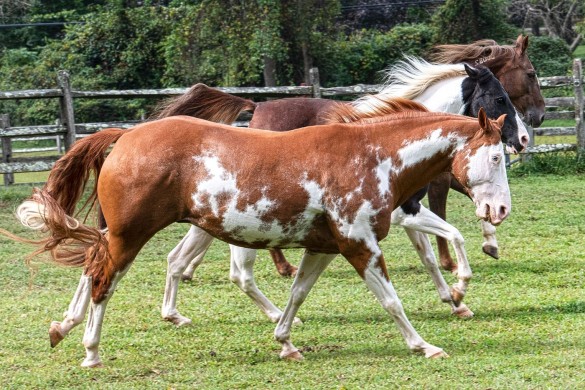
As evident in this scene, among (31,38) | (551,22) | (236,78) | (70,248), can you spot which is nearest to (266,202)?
(70,248)

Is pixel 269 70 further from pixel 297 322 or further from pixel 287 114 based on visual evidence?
pixel 297 322

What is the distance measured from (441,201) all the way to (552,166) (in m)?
7.73

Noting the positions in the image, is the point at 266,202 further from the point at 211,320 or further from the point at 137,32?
the point at 137,32

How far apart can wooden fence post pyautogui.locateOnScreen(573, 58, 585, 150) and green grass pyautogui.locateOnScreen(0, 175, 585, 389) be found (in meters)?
6.66

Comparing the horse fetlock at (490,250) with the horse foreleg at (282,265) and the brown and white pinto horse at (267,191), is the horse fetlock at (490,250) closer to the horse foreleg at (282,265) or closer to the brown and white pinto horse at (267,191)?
the horse foreleg at (282,265)

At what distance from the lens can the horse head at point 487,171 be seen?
601cm

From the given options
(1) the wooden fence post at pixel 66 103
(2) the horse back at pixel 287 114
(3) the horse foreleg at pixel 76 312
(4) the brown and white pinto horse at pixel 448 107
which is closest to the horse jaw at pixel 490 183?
(4) the brown and white pinto horse at pixel 448 107

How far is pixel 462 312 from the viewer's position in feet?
23.9

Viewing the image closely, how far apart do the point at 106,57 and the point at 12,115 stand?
143 inches

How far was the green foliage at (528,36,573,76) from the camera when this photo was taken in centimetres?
3022

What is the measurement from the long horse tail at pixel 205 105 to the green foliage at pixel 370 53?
21.6 metres

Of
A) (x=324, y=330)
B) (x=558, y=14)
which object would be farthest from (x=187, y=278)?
(x=558, y=14)

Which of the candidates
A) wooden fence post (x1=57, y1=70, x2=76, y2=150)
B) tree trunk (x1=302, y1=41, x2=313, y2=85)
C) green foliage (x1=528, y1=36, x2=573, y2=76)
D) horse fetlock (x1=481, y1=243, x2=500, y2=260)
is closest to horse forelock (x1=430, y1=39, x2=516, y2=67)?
horse fetlock (x1=481, y1=243, x2=500, y2=260)

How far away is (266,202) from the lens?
19.6ft
